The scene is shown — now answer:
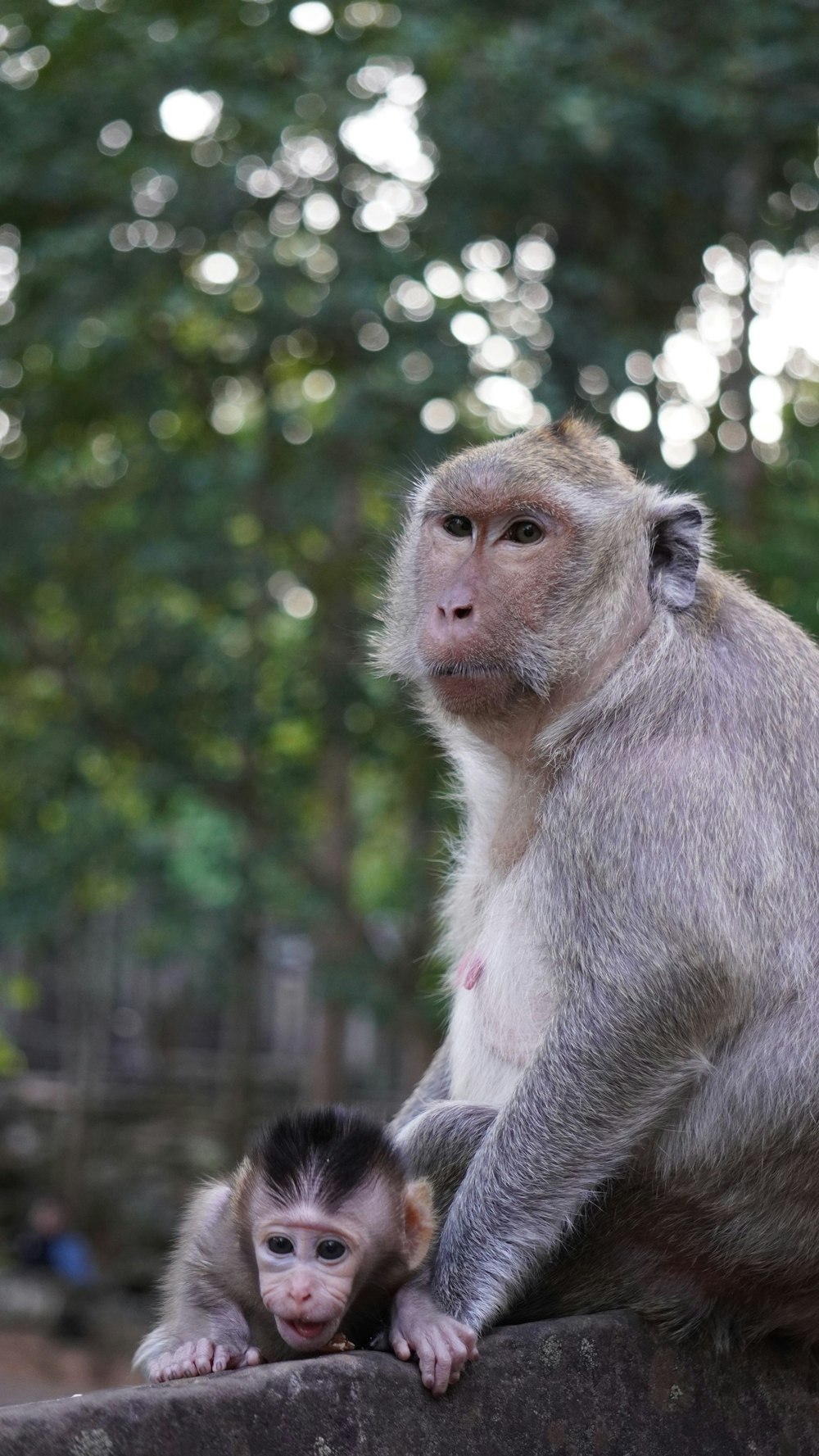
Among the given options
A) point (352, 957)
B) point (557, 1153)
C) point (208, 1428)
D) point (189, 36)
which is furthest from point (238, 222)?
point (208, 1428)

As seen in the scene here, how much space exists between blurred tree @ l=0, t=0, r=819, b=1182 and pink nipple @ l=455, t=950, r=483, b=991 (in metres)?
1.72

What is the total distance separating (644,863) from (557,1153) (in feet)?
1.89

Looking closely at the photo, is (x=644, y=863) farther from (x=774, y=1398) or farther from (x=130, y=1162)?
(x=130, y=1162)

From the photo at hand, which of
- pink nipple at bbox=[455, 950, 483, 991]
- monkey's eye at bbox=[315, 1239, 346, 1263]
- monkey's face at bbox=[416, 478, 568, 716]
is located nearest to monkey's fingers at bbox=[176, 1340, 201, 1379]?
monkey's eye at bbox=[315, 1239, 346, 1263]

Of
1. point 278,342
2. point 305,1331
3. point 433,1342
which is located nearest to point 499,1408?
point 433,1342

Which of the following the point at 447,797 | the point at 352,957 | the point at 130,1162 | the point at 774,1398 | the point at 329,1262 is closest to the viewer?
the point at 329,1262

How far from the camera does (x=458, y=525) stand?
360 centimetres

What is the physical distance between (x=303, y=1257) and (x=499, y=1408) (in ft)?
1.43

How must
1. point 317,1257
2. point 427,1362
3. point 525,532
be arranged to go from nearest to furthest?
point 427,1362, point 317,1257, point 525,532

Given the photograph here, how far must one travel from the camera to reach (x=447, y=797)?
4.25 meters

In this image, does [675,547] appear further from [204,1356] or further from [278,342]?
[278,342]

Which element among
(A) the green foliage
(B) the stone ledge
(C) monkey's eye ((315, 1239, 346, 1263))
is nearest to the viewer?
(B) the stone ledge

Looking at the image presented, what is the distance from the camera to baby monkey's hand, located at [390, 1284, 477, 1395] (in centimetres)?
272

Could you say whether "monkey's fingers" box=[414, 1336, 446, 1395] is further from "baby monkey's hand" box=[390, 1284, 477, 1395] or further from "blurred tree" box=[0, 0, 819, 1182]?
"blurred tree" box=[0, 0, 819, 1182]
